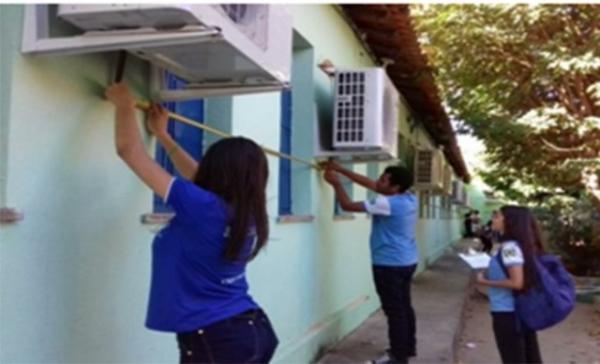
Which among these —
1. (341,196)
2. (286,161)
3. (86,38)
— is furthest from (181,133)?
(341,196)

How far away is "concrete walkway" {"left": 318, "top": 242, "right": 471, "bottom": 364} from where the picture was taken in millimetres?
6148

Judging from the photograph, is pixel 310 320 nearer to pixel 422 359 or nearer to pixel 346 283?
pixel 422 359

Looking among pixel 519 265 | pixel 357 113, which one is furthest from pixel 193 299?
pixel 357 113

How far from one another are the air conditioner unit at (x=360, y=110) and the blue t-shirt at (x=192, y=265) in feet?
10.8

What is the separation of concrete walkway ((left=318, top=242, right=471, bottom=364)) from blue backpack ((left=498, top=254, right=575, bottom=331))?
1.63 metres

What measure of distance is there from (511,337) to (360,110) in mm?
2158

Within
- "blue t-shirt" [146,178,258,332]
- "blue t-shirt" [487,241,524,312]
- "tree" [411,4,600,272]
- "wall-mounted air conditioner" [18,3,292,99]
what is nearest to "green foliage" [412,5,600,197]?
"tree" [411,4,600,272]

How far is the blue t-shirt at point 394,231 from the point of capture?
18.3 ft

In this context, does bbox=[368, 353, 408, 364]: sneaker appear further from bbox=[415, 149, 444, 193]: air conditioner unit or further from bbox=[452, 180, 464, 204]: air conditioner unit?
bbox=[452, 180, 464, 204]: air conditioner unit

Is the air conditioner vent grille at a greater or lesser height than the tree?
lesser

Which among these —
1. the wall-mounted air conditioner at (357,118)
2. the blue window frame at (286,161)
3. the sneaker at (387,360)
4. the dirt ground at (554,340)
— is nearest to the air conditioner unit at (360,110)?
the wall-mounted air conditioner at (357,118)

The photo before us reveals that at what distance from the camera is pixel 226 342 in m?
2.31

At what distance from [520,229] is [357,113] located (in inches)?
66.6

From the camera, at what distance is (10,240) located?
7.04ft
